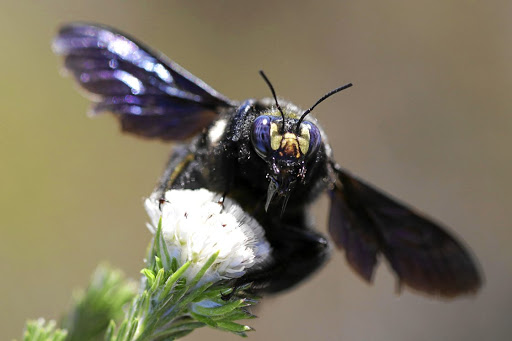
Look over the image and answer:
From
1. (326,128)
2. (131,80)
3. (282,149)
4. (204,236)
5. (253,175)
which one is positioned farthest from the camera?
(326,128)

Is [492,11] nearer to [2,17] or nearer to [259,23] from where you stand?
[259,23]

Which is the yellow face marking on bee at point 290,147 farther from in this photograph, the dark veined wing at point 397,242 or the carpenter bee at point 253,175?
the dark veined wing at point 397,242

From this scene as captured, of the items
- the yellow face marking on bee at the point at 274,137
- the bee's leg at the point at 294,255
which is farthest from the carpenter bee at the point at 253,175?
the yellow face marking on bee at the point at 274,137

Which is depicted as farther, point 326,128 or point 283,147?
point 326,128

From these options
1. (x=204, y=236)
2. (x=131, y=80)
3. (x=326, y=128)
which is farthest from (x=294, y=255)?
(x=326, y=128)

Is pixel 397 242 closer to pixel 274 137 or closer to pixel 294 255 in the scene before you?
pixel 294 255

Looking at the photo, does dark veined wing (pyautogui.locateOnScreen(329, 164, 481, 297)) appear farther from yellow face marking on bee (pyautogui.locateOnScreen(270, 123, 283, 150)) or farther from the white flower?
the white flower

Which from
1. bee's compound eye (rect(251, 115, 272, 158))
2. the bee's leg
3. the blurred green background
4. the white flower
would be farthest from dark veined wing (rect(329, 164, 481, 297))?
the blurred green background
